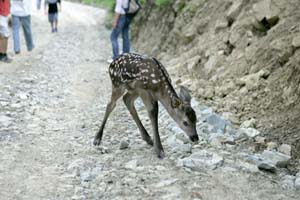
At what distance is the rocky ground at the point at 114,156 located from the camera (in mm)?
6086

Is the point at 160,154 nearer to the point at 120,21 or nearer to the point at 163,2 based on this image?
the point at 120,21

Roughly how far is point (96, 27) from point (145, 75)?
19475mm

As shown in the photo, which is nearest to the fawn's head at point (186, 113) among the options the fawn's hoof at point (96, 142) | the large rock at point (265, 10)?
the fawn's hoof at point (96, 142)

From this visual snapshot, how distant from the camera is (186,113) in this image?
7.06 metres

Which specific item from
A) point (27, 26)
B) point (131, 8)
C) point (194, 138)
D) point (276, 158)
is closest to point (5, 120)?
point (194, 138)

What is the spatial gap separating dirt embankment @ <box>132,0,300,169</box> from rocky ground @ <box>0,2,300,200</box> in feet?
1.38

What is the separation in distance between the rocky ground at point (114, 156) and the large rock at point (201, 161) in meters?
0.01

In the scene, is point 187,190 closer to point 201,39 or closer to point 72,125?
point 72,125

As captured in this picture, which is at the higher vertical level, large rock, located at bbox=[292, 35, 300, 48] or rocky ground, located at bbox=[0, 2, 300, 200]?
large rock, located at bbox=[292, 35, 300, 48]

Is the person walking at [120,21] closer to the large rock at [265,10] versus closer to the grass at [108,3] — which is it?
the grass at [108,3]

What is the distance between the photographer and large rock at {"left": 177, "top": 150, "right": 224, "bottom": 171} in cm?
674

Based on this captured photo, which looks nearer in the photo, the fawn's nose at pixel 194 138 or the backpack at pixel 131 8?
the fawn's nose at pixel 194 138

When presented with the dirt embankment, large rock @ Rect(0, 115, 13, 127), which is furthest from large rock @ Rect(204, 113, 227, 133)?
large rock @ Rect(0, 115, 13, 127)

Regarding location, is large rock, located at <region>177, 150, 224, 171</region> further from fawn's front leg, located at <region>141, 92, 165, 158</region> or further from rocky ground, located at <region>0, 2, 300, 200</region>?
fawn's front leg, located at <region>141, 92, 165, 158</region>
